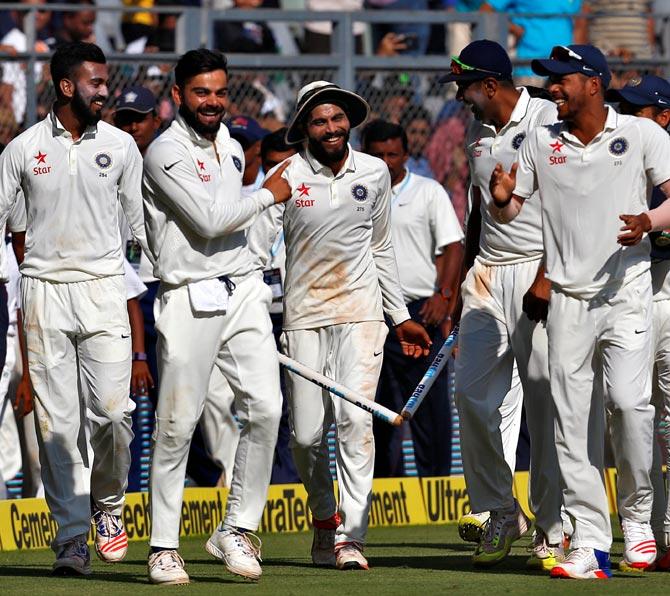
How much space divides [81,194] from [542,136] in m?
2.47

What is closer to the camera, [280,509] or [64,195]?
[64,195]

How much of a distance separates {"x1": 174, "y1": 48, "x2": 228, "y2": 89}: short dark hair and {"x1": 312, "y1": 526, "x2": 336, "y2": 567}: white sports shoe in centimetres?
267

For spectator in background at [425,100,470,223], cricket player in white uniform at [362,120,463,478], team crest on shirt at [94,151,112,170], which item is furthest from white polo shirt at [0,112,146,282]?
spectator in background at [425,100,470,223]

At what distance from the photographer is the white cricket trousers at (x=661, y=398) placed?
9.86 meters

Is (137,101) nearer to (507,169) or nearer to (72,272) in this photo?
(72,272)

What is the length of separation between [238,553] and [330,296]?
1700mm

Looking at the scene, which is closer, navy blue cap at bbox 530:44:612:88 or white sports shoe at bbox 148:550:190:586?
navy blue cap at bbox 530:44:612:88

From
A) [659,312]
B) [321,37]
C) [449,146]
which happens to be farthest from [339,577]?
[321,37]

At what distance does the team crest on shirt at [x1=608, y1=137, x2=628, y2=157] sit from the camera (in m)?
8.61

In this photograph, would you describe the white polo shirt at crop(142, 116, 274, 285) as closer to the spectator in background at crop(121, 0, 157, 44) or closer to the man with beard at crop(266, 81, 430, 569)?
the man with beard at crop(266, 81, 430, 569)

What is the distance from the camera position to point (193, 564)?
10.0 metres

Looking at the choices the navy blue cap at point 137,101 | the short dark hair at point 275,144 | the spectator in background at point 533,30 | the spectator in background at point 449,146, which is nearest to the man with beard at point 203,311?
the navy blue cap at point 137,101

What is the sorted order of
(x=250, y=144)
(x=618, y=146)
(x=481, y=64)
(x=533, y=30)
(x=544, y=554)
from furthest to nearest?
(x=533, y=30), (x=250, y=144), (x=481, y=64), (x=544, y=554), (x=618, y=146)

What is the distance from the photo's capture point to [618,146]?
8.62 m
